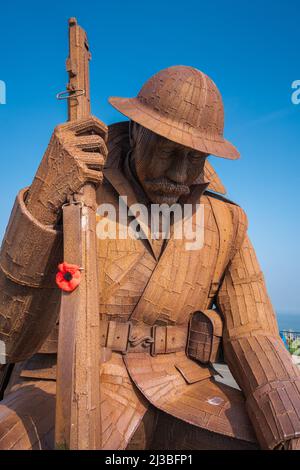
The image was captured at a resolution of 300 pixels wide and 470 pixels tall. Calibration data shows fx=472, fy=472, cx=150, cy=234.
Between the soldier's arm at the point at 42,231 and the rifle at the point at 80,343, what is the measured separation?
0.51ft

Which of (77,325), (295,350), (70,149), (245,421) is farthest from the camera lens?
(295,350)

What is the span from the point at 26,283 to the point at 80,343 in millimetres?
768

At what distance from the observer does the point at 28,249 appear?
119 inches

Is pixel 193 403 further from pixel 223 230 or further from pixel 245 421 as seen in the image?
pixel 223 230

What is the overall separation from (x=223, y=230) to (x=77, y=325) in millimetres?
1740

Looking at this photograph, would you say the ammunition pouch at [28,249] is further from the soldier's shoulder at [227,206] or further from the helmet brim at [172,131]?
the soldier's shoulder at [227,206]

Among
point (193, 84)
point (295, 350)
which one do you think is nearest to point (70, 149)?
point (193, 84)

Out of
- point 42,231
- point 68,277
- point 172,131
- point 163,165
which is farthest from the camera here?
point 163,165

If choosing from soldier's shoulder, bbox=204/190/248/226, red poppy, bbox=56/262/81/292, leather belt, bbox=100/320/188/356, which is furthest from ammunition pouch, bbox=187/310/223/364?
red poppy, bbox=56/262/81/292

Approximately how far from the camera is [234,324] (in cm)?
375

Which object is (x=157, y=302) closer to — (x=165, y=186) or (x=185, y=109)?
(x=165, y=186)

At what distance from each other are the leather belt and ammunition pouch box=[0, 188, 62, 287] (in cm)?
61

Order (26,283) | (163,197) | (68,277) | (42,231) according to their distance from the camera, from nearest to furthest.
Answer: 1. (68,277)
2. (42,231)
3. (26,283)
4. (163,197)

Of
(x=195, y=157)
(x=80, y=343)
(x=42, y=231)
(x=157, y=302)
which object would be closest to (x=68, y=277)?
(x=80, y=343)
